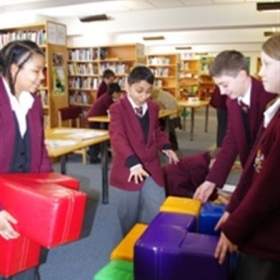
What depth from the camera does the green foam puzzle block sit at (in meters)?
1.65

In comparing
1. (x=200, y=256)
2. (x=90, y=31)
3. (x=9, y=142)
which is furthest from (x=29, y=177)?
(x=90, y=31)

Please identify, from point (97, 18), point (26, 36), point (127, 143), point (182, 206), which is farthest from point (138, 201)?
point (97, 18)

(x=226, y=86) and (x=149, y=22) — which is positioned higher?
(x=149, y=22)

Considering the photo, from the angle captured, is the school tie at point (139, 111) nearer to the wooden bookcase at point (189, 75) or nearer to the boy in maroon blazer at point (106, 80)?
the boy in maroon blazer at point (106, 80)

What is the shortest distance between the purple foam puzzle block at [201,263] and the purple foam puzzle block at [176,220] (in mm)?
258

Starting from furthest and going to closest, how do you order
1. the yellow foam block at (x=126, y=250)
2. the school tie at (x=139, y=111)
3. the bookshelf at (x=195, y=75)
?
the bookshelf at (x=195, y=75)
the school tie at (x=139, y=111)
the yellow foam block at (x=126, y=250)

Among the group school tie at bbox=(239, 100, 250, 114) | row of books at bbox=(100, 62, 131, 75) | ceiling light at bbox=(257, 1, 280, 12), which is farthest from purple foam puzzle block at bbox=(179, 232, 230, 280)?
row of books at bbox=(100, 62, 131, 75)

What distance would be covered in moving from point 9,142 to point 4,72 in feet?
1.07

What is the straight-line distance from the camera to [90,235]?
10.2ft

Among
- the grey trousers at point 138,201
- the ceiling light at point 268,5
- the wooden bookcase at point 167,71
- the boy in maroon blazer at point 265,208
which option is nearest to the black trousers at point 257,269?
the boy in maroon blazer at point 265,208

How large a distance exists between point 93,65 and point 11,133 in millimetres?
6957

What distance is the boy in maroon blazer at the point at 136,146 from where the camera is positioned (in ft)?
7.30

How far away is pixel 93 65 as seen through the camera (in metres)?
8.26

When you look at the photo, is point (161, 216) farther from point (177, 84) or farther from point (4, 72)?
point (177, 84)
